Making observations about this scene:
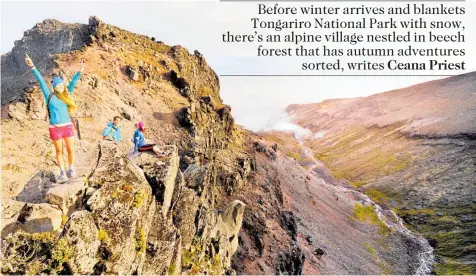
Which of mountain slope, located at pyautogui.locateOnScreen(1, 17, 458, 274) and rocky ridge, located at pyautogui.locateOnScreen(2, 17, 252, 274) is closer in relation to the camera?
rocky ridge, located at pyautogui.locateOnScreen(2, 17, 252, 274)

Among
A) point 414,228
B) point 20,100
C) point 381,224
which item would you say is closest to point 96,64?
point 20,100

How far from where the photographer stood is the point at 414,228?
117500 millimetres

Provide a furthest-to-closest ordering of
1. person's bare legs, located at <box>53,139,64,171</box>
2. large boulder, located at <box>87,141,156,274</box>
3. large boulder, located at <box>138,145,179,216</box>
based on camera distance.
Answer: large boulder, located at <box>138,145,179,216</box>
person's bare legs, located at <box>53,139,64,171</box>
large boulder, located at <box>87,141,156,274</box>

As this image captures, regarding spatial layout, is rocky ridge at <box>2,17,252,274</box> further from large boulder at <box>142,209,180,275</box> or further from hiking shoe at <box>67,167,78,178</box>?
hiking shoe at <box>67,167,78,178</box>

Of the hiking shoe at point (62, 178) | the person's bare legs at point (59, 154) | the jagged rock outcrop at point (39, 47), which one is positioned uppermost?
the jagged rock outcrop at point (39, 47)

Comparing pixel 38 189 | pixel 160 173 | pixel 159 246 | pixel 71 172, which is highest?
pixel 71 172

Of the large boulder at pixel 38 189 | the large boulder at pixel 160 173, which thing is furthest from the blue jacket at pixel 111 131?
the large boulder at pixel 38 189

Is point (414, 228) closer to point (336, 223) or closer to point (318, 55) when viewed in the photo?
point (336, 223)

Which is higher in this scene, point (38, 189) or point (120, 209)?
point (38, 189)

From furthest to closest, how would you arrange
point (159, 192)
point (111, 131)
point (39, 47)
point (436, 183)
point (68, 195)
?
point (436, 183) → point (39, 47) → point (111, 131) → point (159, 192) → point (68, 195)

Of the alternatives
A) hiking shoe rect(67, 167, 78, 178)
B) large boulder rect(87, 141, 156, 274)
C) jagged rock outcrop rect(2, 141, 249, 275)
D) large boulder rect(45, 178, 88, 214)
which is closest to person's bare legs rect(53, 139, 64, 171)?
hiking shoe rect(67, 167, 78, 178)

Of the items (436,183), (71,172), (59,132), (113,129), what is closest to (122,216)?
(71,172)

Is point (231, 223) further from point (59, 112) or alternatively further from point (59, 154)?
point (59, 112)

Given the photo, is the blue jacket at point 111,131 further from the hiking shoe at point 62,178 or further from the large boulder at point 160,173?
the hiking shoe at point 62,178
